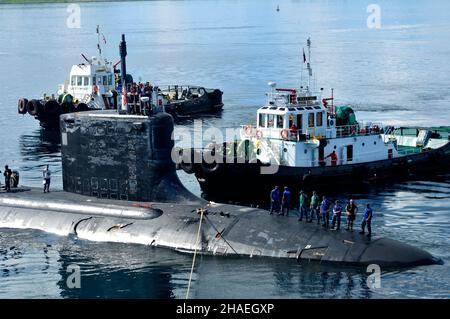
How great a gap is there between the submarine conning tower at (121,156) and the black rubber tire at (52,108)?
37863mm

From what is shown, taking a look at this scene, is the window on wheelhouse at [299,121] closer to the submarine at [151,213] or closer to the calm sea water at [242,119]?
the calm sea water at [242,119]

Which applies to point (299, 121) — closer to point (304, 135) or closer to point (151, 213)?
point (304, 135)

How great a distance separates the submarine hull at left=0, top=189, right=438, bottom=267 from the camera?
103 ft

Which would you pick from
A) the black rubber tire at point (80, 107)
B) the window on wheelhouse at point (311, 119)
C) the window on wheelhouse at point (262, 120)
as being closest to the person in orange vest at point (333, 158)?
the window on wheelhouse at point (311, 119)

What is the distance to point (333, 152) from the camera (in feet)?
168

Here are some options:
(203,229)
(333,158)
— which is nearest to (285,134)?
(333,158)

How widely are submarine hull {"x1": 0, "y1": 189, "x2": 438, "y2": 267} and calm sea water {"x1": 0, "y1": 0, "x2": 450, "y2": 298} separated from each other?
464 mm

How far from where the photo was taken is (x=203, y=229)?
111 feet

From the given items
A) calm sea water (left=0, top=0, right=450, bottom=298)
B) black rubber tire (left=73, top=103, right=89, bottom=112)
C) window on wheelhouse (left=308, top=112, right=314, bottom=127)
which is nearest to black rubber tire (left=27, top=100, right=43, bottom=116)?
calm sea water (left=0, top=0, right=450, bottom=298)

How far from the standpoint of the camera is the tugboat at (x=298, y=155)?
48.8m

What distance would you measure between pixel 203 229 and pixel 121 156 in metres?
4.63

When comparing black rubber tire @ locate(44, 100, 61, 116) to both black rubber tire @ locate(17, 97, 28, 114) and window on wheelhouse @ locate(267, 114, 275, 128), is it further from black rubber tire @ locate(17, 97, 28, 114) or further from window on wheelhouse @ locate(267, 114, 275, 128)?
window on wheelhouse @ locate(267, 114, 275, 128)
